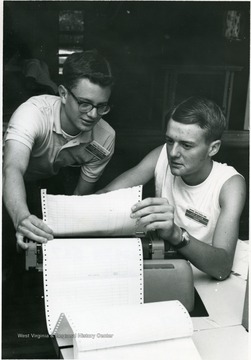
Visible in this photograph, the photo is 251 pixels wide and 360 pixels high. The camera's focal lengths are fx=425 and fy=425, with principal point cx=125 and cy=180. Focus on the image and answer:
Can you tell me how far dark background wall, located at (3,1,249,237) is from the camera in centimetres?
115

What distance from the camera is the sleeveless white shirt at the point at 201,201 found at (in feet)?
4.17

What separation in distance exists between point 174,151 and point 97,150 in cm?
27

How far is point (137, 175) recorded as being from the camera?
148 centimetres

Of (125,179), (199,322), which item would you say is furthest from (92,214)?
(125,179)

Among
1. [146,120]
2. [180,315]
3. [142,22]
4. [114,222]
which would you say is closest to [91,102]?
[146,120]

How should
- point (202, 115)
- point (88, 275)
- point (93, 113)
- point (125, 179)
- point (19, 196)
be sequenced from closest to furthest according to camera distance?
point (88, 275), point (19, 196), point (202, 115), point (93, 113), point (125, 179)

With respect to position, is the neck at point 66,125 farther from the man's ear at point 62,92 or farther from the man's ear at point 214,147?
the man's ear at point 214,147

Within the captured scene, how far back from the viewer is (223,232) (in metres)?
1.18

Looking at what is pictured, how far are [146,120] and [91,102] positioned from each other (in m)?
0.18

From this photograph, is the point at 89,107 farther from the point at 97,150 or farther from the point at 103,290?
the point at 103,290

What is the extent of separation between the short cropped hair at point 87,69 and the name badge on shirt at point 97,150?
0.20 m

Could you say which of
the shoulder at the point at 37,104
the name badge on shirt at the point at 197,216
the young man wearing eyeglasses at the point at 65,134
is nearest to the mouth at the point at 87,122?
the young man wearing eyeglasses at the point at 65,134

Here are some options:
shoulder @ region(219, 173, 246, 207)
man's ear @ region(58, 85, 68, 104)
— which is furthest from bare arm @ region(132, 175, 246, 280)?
man's ear @ region(58, 85, 68, 104)

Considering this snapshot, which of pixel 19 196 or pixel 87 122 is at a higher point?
pixel 87 122
